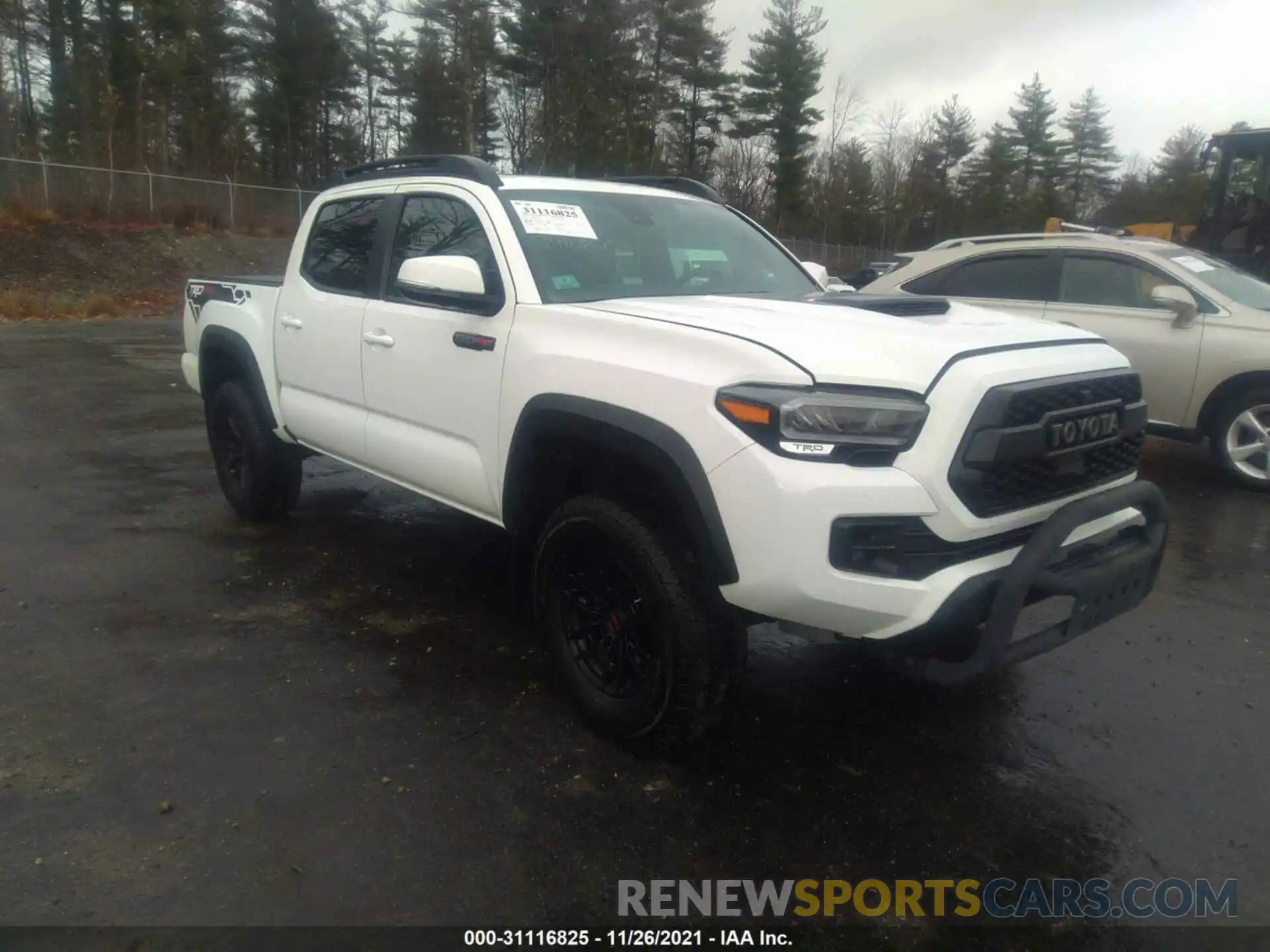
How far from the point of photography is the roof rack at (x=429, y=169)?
3.84m

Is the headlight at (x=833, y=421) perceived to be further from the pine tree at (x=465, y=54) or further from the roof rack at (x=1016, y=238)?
the pine tree at (x=465, y=54)

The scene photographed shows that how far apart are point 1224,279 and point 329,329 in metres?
6.68

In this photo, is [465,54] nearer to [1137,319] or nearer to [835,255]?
[835,255]

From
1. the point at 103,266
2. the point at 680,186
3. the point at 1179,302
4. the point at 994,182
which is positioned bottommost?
the point at 103,266

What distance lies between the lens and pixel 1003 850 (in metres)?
2.70

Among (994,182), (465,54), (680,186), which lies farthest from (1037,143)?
(680,186)

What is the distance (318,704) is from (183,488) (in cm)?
350

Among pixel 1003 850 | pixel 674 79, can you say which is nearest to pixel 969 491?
pixel 1003 850

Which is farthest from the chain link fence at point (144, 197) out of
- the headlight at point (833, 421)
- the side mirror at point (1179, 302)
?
the headlight at point (833, 421)

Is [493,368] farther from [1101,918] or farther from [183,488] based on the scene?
[183,488]

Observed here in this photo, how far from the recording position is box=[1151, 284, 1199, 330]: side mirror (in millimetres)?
6828

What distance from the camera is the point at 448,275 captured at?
3.31m

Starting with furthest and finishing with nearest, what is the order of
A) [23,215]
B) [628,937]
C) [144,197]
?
[144,197] → [23,215] → [628,937]

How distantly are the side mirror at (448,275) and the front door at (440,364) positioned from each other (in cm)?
13
